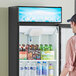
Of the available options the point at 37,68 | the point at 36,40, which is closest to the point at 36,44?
the point at 36,40

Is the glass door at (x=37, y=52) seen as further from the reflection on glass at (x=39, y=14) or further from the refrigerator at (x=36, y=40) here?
the reflection on glass at (x=39, y=14)

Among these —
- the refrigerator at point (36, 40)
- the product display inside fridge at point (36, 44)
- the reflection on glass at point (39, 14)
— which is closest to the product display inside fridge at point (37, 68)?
the refrigerator at point (36, 40)

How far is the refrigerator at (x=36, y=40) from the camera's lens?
171 inches

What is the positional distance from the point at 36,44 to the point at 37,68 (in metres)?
0.44

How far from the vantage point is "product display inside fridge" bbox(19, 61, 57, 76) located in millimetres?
4559

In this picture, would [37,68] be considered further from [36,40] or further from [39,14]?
[39,14]

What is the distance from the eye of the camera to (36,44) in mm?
4594

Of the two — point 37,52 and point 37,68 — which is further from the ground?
point 37,52

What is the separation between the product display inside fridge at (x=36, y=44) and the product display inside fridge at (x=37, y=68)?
0.43 feet

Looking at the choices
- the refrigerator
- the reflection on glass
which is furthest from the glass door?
the reflection on glass

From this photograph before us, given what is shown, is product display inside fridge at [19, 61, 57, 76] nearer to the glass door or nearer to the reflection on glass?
the glass door
